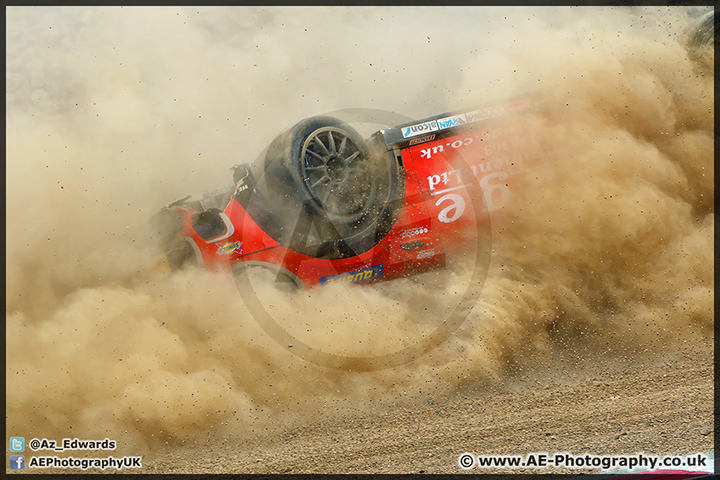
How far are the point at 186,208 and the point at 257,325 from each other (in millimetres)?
1805

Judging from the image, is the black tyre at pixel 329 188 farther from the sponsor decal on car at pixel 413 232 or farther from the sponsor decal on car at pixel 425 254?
the sponsor decal on car at pixel 425 254

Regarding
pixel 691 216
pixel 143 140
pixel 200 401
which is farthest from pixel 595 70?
pixel 143 140

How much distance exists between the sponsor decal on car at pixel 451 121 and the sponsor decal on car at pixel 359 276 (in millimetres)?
1861

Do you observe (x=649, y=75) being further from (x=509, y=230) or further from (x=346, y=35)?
(x=346, y=35)

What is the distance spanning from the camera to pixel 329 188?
6.12 meters

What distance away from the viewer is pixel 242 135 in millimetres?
10812

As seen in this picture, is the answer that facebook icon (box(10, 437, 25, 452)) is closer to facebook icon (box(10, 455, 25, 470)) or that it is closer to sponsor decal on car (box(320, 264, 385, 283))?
facebook icon (box(10, 455, 25, 470))

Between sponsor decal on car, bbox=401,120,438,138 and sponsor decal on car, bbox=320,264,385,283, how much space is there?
5.44 feet

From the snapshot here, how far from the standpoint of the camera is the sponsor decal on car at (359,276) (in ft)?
21.7

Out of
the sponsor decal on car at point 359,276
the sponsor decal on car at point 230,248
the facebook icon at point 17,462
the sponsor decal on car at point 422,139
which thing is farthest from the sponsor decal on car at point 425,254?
the facebook icon at point 17,462

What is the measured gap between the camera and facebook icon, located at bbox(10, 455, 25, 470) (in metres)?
5.63

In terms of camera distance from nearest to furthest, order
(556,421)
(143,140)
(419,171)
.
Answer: (556,421), (419,171), (143,140)

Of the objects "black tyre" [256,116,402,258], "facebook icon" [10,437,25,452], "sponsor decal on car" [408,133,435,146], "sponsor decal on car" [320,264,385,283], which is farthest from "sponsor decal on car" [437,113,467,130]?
"facebook icon" [10,437,25,452]

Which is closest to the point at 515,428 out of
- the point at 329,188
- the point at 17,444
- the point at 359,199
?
the point at 359,199
